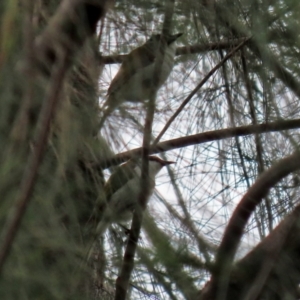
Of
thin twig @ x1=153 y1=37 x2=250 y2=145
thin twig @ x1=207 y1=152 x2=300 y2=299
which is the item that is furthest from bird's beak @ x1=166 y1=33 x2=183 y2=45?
thin twig @ x1=207 y1=152 x2=300 y2=299

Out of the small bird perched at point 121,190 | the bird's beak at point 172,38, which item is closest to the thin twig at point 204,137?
A: the small bird perched at point 121,190

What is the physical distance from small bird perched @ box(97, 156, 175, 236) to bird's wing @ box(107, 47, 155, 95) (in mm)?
135

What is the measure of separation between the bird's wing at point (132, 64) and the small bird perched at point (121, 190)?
0.13m

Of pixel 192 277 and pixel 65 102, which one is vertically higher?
pixel 65 102

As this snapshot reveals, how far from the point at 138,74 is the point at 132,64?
2 cm

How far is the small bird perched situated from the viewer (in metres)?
1.07

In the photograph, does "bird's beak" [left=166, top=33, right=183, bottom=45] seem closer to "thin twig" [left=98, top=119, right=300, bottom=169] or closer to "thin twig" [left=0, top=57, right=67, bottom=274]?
"thin twig" [left=98, top=119, right=300, bottom=169]

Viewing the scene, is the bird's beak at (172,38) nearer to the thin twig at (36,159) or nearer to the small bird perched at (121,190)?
the small bird perched at (121,190)

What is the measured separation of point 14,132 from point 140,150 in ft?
0.88

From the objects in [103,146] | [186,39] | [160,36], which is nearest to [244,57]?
[186,39]

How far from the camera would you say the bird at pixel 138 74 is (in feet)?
3.34

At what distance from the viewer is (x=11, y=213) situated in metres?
0.90

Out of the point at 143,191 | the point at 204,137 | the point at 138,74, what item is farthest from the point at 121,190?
the point at 204,137

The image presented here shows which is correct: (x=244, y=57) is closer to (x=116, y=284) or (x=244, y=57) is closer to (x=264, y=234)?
(x=264, y=234)
